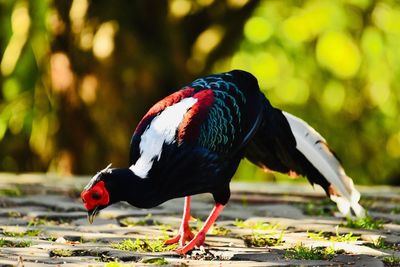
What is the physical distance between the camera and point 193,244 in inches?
194

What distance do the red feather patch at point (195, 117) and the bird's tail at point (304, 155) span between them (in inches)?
26.6

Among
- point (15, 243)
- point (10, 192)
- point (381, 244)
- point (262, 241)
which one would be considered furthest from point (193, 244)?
point (10, 192)

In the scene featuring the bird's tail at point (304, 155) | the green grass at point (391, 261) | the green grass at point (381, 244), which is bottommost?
the green grass at point (381, 244)

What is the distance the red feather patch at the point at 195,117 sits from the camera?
4.90 metres

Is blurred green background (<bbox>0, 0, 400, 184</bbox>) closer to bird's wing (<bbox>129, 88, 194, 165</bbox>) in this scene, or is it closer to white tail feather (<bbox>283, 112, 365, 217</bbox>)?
white tail feather (<bbox>283, 112, 365, 217</bbox>)

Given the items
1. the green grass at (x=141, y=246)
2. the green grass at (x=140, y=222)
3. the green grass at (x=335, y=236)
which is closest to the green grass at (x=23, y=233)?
the green grass at (x=141, y=246)

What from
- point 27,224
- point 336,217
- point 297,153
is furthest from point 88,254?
point 336,217

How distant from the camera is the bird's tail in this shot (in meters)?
5.79

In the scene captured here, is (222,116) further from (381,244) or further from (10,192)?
(10,192)

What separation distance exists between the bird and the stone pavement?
21 cm

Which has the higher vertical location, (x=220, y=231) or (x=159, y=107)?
(x=159, y=107)

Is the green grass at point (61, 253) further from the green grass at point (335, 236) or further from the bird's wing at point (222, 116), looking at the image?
the green grass at point (335, 236)

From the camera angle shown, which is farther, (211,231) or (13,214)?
(13,214)

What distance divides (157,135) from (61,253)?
825mm
